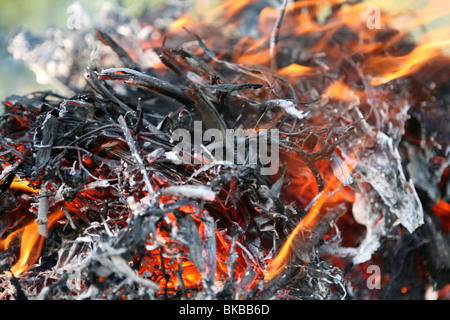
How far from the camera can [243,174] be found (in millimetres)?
906

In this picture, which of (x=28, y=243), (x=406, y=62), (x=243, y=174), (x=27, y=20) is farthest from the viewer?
(x=27, y=20)

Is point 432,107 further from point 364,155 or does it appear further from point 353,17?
point 353,17

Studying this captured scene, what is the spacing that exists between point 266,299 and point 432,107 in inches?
48.2

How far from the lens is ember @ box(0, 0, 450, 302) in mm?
873

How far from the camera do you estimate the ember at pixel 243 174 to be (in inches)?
34.4

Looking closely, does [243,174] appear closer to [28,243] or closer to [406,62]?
[28,243]

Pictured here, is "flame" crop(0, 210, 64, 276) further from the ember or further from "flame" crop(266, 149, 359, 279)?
"flame" crop(266, 149, 359, 279)

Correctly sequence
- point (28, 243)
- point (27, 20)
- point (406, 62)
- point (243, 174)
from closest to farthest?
point (243, 174), point (28, 243), point (406, 62), point (27, 20)

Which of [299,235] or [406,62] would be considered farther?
[406,62]

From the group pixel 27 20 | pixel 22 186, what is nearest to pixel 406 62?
pixel 22 186

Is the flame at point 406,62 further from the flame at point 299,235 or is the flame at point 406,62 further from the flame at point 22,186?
the flame at point 22,186

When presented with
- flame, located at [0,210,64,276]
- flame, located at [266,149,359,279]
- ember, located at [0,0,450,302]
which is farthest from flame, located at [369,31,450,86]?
flame, located at [0,210,64,276]

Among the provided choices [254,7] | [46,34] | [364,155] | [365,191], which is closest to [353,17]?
[254,7]

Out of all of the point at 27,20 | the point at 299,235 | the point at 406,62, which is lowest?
the point at 299,235
